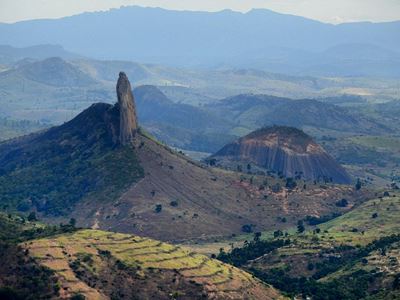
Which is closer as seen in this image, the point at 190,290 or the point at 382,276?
the point at 190,290

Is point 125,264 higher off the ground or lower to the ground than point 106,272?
higher

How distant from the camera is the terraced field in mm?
172125

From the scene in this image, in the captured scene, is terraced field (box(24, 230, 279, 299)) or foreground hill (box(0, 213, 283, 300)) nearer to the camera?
foreground hill (box(0, 213, 283, 300))

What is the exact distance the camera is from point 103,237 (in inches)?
7751

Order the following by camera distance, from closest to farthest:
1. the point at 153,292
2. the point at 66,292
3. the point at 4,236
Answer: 1. the point at 66,292
2. the point at 153,292
3. the point at 4,236

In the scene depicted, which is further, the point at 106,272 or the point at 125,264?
the point at 125,264

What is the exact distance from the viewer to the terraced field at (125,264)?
6777 inches

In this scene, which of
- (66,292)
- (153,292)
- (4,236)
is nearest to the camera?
(66,292)

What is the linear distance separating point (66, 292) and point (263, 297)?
4593 cm

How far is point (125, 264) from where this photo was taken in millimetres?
182125

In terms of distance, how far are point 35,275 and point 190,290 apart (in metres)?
33.8

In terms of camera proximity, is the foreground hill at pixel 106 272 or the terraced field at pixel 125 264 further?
the terraced field at pixel 125 264

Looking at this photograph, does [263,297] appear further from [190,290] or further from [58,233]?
[58,233]

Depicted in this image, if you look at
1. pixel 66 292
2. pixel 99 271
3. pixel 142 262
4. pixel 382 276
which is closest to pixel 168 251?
pixel 142 262
